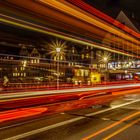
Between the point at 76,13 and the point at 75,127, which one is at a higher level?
the point at 76,13

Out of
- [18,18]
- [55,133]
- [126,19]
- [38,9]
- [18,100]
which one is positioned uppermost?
[126,19]

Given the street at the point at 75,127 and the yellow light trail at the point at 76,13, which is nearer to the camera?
the street at the point at 75,127

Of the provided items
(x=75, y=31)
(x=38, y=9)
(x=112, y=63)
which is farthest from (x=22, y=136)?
(x=112, y=63)

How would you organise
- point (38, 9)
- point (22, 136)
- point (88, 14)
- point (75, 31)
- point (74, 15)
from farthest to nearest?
point (75, 31), point (88, 14), point (74, 15), point (38, 9), point (22, 136)

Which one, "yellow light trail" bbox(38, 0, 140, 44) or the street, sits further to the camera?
"yellow light trail" bbox(38, 0, 140, 44)

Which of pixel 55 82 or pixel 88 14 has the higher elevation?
pixel 88 14

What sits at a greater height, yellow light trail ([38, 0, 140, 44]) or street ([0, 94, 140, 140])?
yellow light trail ([38, 0, 140, 44])

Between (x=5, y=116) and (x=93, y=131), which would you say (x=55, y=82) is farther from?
(x=93, y=131)

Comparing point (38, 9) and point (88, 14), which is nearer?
point (38, 9)

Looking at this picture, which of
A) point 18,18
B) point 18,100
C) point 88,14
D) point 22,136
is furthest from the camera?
point 88,14

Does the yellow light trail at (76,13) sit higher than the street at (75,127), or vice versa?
the yellow light trail at (76,13)

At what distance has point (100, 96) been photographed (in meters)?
13.4

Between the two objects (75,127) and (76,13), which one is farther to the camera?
(76,13)

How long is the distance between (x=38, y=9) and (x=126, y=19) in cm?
3024
